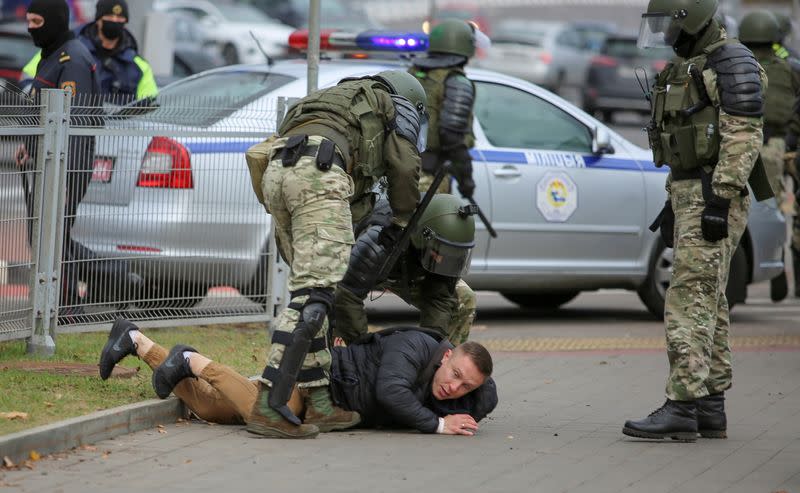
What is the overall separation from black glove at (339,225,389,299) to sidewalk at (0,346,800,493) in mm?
794

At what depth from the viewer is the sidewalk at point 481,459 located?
217 inches

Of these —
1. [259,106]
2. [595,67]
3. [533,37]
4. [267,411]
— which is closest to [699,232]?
[267,411]

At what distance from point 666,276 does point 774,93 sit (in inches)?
94.8

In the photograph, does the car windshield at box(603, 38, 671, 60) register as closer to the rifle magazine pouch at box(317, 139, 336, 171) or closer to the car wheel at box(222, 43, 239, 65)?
the car wheel at box(222, 43, 239, 65)

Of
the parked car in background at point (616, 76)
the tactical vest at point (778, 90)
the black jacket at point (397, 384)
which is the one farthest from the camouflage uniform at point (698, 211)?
the parked car in background at point (616, 76)

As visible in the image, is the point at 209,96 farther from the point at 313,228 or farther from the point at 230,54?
the point at 230,54

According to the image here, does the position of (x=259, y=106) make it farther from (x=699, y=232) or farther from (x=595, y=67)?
(x=595, y=67)

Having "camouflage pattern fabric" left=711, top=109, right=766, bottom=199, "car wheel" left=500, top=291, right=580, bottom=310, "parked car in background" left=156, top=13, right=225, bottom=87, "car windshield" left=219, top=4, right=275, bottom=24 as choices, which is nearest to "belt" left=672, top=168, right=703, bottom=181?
"camouflage pattern fabric" left=711, top=109, right=766, bottom=199

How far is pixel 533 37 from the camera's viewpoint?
34.2m

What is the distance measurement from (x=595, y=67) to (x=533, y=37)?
6425 millimetres

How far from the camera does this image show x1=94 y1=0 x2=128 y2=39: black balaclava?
31.6ft

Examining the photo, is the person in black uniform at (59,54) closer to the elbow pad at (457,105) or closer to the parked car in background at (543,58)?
the elbow pad at (457,105)

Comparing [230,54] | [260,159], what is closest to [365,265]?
[260,159]

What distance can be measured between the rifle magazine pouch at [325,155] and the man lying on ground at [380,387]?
887 millimetres
